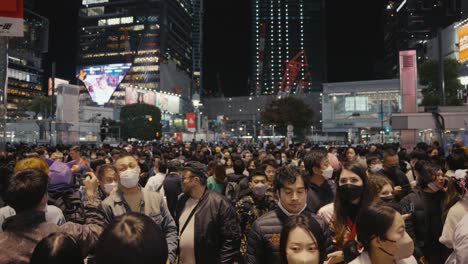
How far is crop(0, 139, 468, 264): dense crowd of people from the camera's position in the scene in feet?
7.16

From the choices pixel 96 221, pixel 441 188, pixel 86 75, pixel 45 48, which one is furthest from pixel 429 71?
pixel 86 75

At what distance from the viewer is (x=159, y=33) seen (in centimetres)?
12888

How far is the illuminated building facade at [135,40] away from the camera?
12700 cm

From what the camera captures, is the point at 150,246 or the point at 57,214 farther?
the point at 57,214

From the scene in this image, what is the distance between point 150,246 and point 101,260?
22 cm

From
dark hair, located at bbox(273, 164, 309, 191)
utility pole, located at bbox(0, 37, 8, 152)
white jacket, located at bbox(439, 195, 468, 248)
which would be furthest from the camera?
utility pole, located at bbox(0, 37, 8, 152)

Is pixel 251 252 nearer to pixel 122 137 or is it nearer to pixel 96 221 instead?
pixel 96 221

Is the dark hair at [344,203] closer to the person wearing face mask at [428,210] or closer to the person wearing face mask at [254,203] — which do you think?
the person wearing face mask at [428,210]

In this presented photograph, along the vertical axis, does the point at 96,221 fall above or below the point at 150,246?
below

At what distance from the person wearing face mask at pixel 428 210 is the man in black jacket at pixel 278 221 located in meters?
1.75

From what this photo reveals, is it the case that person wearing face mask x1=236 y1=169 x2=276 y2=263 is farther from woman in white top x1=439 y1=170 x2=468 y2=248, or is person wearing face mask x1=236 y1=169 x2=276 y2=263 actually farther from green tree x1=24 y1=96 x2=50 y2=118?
green tree x1=24 y1=96 x2=50 y2=118

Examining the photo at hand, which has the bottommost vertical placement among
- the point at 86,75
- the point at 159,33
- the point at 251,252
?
the point at 251,252

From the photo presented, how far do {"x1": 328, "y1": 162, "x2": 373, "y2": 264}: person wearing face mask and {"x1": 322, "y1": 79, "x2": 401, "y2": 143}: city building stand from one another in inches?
3183

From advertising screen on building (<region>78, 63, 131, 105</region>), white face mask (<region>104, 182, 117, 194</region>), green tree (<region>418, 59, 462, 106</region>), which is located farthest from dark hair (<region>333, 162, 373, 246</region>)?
advertising screen on building (<region>78, 63, 131, 105</region>)
